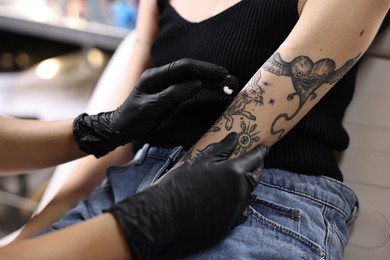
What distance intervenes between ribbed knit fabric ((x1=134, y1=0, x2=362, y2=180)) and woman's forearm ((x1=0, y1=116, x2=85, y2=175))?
0.20 meters

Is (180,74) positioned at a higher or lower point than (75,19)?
lower

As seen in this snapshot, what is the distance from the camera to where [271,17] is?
37.9 inches

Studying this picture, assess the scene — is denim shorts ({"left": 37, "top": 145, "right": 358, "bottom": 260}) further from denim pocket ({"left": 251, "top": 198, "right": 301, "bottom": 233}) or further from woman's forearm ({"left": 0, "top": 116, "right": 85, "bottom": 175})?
woman's forearm ({"left": 0, "top": 116, "right": 85, "bottom": 175})

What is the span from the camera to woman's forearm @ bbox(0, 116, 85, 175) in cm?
108

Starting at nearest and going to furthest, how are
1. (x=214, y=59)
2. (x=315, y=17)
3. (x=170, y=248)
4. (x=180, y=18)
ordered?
(x=170, y=248) < (x=315, y=17) < (x=214, y=59) < (x=180, y=18)

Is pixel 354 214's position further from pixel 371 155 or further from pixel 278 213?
pixel 278 213

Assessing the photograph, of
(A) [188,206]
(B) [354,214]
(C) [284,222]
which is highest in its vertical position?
(A) [188,206]

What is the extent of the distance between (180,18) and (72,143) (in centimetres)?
38

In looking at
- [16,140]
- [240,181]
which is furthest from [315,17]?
[16,140]

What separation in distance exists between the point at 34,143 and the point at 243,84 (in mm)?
492

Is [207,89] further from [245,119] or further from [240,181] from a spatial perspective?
[240,181]

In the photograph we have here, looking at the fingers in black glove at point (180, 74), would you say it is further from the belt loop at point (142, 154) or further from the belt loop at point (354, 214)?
the belt loop at point (354, 214)

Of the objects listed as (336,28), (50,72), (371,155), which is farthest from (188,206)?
(50,72)

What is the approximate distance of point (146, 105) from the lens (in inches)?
37.4
